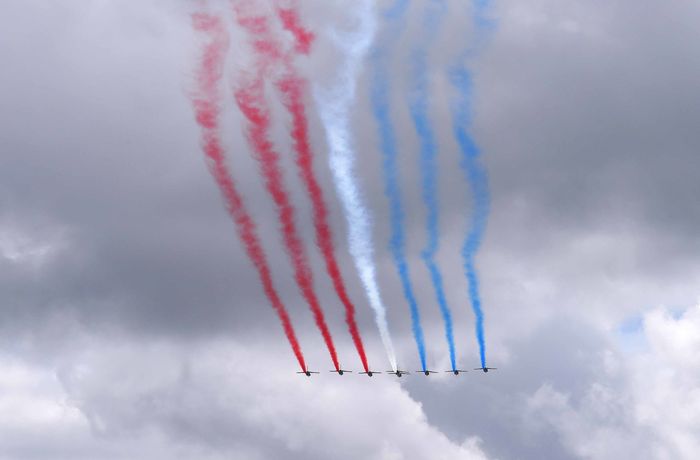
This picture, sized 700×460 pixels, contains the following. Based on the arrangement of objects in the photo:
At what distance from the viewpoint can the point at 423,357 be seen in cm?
11162

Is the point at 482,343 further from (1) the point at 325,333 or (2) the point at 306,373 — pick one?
(2) the point at 306,373

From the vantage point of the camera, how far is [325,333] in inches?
4230

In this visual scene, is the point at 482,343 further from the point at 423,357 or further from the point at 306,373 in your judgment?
the point at 306,373

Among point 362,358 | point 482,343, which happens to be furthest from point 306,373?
point 482,343

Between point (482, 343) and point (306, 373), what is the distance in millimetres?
24763

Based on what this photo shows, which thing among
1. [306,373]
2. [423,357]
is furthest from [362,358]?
[306,373]

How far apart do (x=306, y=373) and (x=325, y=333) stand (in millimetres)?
22317

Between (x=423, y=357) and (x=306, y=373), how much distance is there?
67.6 feet

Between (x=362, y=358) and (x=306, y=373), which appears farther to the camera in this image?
(x=306, y=373)

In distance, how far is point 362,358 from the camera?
11350 centimetres

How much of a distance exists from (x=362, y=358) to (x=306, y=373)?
16.6 meters

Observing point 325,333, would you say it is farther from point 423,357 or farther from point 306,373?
point 306,373

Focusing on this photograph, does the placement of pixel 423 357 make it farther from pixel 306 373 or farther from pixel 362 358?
pixel 306 373

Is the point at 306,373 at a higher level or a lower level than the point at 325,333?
higher
